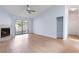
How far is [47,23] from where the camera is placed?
3.17 m

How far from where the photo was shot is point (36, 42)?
3662mm

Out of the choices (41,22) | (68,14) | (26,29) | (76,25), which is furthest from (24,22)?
(76,25)

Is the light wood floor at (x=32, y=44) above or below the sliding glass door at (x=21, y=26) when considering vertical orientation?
below

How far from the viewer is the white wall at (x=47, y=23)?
2.90 meters

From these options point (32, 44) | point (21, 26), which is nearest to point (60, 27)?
point (21, 26)

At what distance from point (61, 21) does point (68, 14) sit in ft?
0.90

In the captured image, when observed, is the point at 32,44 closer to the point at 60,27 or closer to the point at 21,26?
the point at 21,26

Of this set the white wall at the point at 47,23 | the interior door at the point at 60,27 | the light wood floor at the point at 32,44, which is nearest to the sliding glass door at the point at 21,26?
the light wood floor at the point at 32,44

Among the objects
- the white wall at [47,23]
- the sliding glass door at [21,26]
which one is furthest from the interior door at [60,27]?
the sliding glass door at [21,26]

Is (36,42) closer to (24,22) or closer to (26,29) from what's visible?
(26,29)

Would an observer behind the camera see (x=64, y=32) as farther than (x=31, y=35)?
No

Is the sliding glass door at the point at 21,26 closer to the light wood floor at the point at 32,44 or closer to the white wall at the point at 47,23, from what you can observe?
the light wood floor at the point at 32,44

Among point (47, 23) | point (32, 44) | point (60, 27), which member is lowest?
point (32, 44)

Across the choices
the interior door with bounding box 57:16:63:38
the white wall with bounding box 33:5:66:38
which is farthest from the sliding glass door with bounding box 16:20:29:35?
the interior door with bounding box 57:16:63:38
